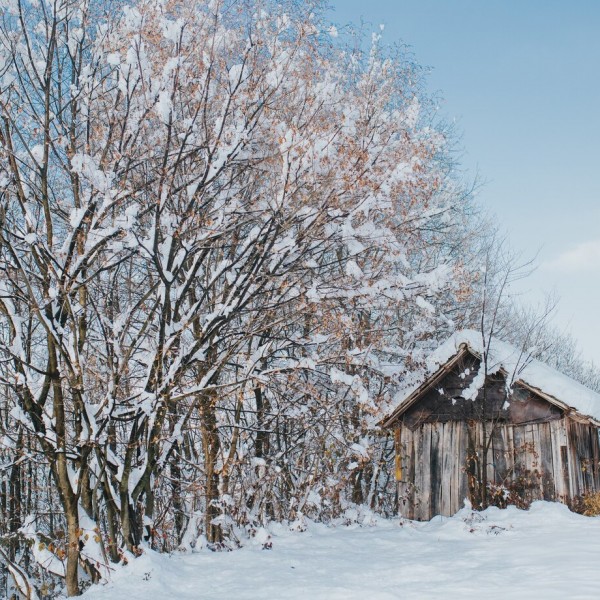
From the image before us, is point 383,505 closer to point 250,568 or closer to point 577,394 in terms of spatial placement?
point 577,394

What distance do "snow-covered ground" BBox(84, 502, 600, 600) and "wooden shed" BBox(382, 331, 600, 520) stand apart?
8.21 feet

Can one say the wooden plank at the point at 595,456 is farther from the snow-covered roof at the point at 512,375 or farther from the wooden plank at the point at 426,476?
A: the wooden plank at the point at 426,476

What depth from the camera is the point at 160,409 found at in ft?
26.5

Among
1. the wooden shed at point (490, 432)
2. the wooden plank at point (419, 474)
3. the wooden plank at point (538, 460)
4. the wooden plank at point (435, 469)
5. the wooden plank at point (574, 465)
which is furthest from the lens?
the wooden plank at point (419, 474)

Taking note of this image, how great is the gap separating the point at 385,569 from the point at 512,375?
6.17 metres

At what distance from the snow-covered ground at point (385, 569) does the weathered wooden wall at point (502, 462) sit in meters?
2.41

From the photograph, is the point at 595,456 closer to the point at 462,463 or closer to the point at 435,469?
the point at 462,463

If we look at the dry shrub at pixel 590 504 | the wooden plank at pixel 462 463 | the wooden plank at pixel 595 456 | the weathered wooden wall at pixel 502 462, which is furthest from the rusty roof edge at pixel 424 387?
the dry shrub at pixel 590 504

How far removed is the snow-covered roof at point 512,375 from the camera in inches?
468

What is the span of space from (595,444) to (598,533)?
192 inches

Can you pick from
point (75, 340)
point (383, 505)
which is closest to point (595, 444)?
point (383, 505)

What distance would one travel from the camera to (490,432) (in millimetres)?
13141

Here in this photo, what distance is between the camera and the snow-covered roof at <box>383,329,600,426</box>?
1188 centimetres

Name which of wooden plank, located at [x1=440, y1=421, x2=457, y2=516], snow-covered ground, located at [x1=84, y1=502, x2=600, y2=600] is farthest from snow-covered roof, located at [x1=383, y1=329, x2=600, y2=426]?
snow-covered ground, located at [x1=84, y1=502, x2=600, y2=600]
